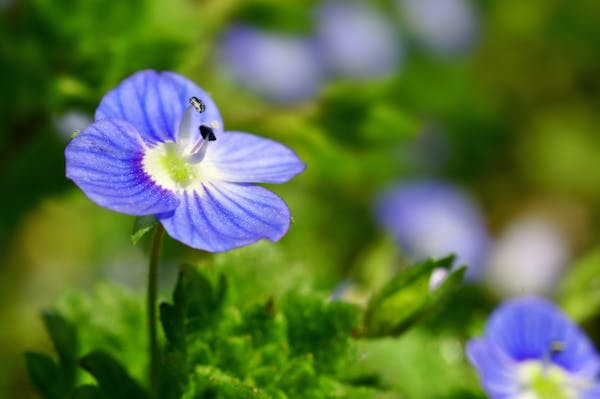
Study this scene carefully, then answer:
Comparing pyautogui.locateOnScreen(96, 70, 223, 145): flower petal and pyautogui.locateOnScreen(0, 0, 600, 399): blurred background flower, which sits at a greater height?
pyautogui.locateOnScreen(0, 0, 600, 399): blurred background flower

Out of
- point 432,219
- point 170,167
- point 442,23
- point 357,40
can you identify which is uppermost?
point 442,23

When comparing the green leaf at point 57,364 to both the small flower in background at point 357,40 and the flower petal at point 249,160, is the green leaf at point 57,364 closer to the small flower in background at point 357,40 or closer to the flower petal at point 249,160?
the flower petal at point 249,160

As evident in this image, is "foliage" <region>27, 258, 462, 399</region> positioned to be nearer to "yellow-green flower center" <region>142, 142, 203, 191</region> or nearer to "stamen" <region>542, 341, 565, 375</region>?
"yellow-green flower center" <region>142, 142, 203, 191</region>

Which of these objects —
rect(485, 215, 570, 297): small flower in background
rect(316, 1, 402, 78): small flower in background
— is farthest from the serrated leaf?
rect(316, 1, 402, 78): small flower in background

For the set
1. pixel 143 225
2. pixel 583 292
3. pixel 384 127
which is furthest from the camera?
pixel 583 292

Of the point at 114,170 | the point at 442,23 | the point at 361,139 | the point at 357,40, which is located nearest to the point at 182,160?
the point at 114,170

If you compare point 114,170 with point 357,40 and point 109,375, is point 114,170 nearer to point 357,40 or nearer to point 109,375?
point 109,375
